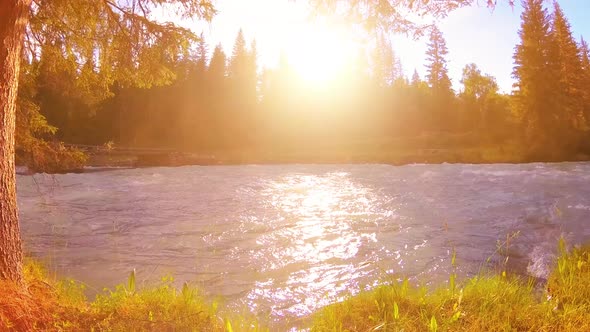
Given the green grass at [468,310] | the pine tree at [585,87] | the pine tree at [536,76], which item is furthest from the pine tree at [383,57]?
the pine tree at [585,87]

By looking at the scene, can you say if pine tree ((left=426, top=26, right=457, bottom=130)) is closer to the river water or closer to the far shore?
the far shore

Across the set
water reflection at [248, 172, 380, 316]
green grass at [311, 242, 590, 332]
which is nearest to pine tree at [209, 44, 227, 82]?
water reflection at [248, 172, 380, 316]

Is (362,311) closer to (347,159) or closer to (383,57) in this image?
(383,57)

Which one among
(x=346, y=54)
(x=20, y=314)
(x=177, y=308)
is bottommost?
(x=177, y=308)

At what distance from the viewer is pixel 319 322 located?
3.96 metres

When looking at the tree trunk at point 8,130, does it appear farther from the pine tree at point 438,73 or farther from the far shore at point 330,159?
the pine tree at point 438,73

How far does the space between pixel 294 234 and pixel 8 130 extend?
6475 mm

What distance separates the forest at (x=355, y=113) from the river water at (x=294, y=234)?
2009 centimetres

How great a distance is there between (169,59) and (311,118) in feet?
180

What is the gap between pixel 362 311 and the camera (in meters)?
4.06

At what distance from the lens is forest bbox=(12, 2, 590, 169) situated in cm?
3650

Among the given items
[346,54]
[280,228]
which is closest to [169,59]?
[346,54]

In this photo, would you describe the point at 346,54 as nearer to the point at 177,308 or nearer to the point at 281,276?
the point at 281,276

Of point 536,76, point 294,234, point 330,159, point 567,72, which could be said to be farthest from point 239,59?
point 294,234
